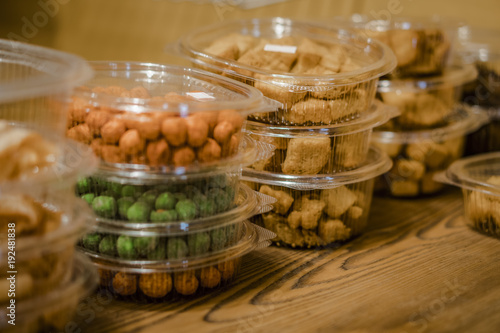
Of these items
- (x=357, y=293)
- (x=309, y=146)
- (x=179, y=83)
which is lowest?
(x=357, y=293)

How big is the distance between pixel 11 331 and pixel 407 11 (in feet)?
5.12

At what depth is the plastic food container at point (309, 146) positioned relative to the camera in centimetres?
103

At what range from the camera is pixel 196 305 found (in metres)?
0.85

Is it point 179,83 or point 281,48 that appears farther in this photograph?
point 281,48

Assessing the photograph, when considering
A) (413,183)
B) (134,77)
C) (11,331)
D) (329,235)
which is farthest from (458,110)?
(11,331)

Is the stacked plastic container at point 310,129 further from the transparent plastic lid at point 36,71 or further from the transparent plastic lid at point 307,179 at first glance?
the transparent plastic lid at point 36,71

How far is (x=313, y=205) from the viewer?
3.47 ft

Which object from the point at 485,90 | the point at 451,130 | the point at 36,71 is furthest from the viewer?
the point at 485,90

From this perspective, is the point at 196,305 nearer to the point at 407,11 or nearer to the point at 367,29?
the point at 367,29

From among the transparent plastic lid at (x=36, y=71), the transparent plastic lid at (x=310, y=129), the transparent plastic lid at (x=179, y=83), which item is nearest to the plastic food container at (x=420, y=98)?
the transparent plastic lid at (x=310, y=129)

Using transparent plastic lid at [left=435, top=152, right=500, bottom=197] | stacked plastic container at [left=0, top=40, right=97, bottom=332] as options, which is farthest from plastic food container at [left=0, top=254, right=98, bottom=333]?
transparent plastic lid at [left=435, top=152, right=500, bottom=197]

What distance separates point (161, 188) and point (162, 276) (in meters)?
0.13

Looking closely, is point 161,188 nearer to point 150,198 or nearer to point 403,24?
point 150,198

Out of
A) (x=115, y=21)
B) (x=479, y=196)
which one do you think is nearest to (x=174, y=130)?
(x=479, y=196)
